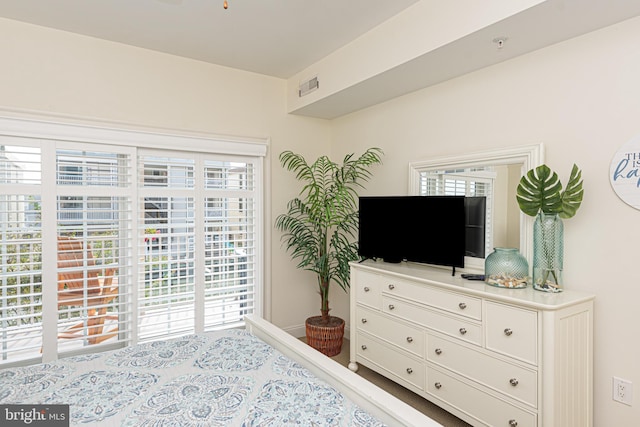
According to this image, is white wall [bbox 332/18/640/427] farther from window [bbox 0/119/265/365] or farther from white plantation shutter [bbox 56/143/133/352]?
white plantation shutter [bbox 56/143/133/352]

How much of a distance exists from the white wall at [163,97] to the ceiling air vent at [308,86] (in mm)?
321

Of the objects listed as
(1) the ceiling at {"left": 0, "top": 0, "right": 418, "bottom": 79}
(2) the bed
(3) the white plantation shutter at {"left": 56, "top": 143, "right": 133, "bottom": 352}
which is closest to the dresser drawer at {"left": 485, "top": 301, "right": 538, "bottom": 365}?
(2) the bed

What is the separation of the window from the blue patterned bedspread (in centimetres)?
131

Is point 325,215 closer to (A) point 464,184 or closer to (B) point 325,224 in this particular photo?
(B) point 325,224

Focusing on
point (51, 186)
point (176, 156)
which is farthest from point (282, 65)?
point (51, 186)

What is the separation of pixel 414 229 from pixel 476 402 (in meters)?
1.20

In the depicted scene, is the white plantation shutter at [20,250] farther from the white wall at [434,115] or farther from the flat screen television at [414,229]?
the flat screen television at [414,229]

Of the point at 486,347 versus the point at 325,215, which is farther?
the point at 325,215

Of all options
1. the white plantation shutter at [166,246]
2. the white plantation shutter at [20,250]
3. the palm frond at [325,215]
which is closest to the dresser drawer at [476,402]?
the palm frond at [325,215]

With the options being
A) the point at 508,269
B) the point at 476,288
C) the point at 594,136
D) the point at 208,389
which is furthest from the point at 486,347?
the point at 208,389

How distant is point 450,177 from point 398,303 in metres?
1.03

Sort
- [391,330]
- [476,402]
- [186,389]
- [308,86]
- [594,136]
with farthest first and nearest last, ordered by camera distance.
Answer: [308,86]
[391,330]
[476,402]
[594,136]
[186,389]

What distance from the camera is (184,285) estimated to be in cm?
342

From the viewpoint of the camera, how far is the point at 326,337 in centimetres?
350
